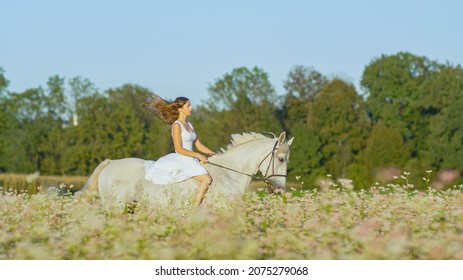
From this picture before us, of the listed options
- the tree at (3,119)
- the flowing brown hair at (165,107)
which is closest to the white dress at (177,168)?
the flowing brown hair at (165,107)

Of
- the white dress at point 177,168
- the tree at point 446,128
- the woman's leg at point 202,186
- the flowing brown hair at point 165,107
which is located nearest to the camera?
the woman's leg at point 202,186

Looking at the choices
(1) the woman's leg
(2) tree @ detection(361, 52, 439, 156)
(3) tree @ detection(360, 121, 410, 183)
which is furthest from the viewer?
(2) tree @ detection(361, 52, 439, 156)

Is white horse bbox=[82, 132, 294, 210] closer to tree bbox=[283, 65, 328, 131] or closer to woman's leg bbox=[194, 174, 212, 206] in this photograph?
woman's leg bbox=[194, 174, 212, 206]

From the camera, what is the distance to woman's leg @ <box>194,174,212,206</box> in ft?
44.5

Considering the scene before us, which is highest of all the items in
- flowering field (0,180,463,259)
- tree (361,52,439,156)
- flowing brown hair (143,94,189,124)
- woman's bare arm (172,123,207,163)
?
tree (361,52,439,156)

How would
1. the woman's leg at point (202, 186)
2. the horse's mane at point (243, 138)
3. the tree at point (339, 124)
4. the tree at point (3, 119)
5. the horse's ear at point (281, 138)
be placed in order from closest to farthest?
the woman's leg at point (202, 186) → the horse's ear at point (281, 138) → the horse's mane at point (243, 138) → the tree at point (339, 124) → the tree at point (3, 119)

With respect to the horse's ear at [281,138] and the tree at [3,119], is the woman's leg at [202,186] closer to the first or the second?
the horse's ear at [281,138]

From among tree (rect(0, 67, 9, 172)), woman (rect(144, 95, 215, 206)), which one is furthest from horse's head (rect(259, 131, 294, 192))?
tree (rect(0, 67, 9, 172))

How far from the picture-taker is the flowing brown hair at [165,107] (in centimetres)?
1388

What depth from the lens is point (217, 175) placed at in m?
14.3

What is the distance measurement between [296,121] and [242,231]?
2862 inches

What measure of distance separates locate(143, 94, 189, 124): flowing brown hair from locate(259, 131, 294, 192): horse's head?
1.61 meters

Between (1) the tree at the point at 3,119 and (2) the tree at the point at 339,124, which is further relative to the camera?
(1) the tree at the point at 3,119

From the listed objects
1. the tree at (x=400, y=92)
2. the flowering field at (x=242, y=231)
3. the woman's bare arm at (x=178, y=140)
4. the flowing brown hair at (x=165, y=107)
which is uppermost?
the tree at (x=400, y=92)
